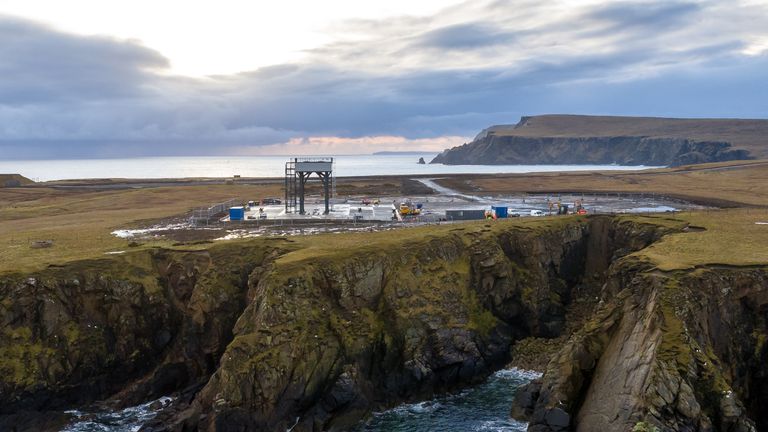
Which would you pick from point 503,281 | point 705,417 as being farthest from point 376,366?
point 705,417

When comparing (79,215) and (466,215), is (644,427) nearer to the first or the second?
(466,215)

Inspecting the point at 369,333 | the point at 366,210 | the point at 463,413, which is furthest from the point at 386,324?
the point at 366,210

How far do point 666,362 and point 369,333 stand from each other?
23.2 metres

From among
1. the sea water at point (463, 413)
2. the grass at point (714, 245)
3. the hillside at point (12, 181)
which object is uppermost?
the hillside at point (12, 181)

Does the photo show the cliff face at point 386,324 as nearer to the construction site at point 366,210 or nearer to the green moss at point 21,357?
the green moss at point 21,357

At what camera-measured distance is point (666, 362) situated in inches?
1400

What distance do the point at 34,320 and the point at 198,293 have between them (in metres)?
13.2

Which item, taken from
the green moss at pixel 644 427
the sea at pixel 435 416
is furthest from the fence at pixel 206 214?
the green moss at pixel 644 427

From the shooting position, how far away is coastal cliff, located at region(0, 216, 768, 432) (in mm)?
38562

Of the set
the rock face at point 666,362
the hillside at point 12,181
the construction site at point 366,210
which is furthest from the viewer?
the hillside at point 12,181

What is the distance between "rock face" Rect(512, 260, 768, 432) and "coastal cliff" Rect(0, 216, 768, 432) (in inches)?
4.8

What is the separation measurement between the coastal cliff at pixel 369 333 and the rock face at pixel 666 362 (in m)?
0.12

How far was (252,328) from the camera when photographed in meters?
44.9

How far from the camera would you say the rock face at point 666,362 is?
3462 centimetres
